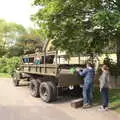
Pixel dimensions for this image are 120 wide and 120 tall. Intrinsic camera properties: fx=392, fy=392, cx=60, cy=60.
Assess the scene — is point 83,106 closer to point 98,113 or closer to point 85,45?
point 98,113

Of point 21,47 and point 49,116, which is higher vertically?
point 21,47

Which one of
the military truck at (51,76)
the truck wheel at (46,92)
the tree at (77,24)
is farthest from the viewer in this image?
the tree at (77,24)

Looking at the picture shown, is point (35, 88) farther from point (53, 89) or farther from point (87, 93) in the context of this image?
point (87, 93)

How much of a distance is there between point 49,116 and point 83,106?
2.12m

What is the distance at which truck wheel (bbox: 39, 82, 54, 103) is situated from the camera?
16253mm

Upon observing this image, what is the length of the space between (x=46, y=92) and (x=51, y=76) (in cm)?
73

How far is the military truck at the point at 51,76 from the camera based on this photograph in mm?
15867

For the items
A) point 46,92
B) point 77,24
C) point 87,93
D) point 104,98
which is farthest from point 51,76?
point 104,98

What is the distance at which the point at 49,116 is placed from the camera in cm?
1316

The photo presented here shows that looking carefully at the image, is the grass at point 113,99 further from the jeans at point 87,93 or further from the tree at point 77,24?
the tree at point 77,24

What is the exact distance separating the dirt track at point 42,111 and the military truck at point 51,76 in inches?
20.1

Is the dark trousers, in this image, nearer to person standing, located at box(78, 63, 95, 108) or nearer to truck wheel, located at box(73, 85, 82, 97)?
person standing, located at box(78, 63, 95, 108)

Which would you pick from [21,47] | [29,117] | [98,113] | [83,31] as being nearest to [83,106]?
[98,113]

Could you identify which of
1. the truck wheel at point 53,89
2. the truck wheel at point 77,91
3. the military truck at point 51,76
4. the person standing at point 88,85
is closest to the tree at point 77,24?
the military truck at point 51,76
